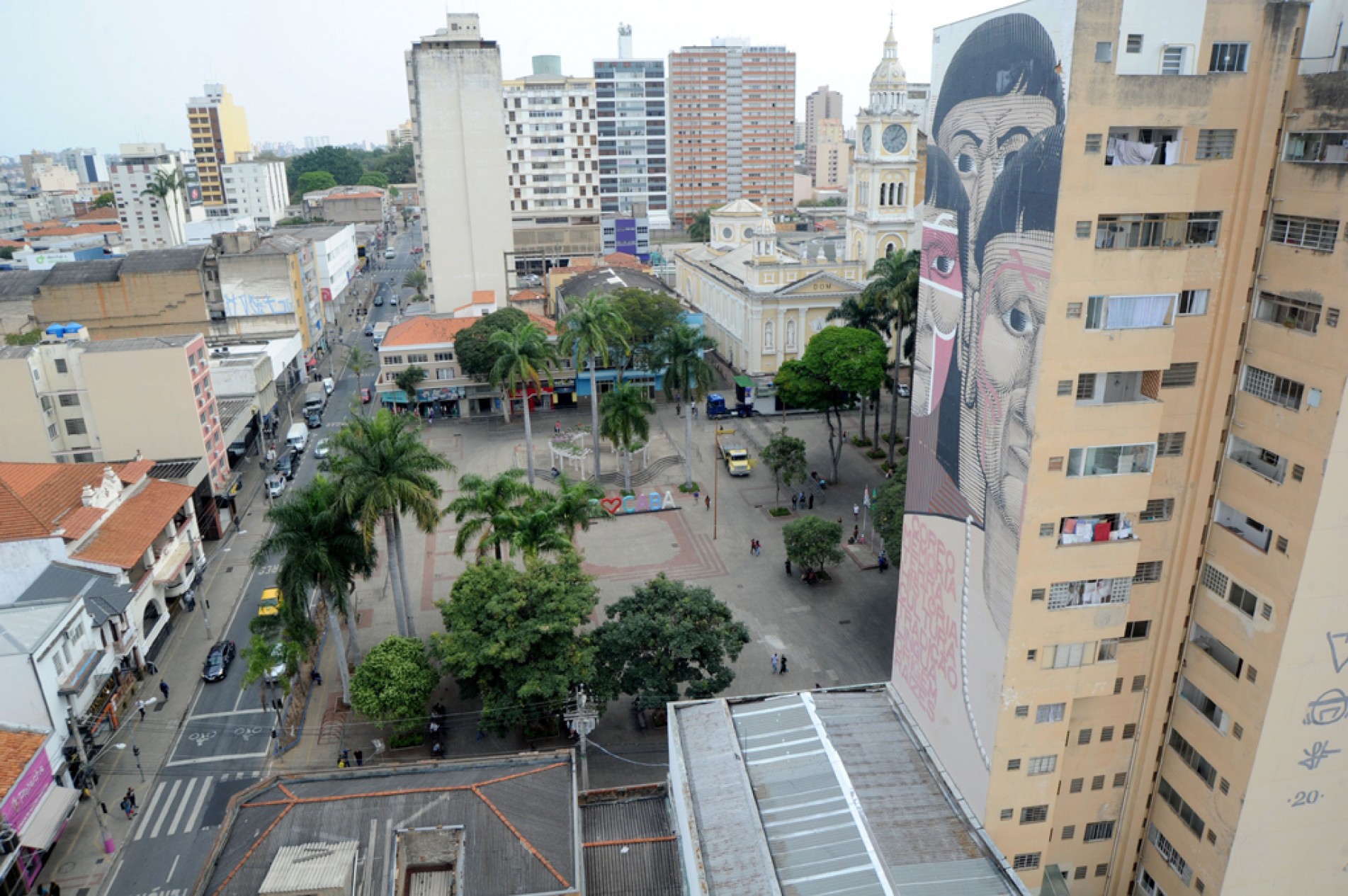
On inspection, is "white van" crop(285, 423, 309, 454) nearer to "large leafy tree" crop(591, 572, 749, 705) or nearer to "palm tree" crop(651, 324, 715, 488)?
"palm tree" crop(651, 324, 715, 488)

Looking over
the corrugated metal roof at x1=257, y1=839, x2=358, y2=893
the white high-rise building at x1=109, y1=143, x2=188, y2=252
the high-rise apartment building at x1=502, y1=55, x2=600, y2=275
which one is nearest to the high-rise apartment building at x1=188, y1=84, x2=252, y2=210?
the white high-rise building at x1=109, y1=143, x2=188, y2=252

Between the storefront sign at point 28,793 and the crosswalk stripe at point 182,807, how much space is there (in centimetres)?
414

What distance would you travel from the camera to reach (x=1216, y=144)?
69.6ft

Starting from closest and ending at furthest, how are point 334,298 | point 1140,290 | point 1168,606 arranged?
point 1140,290, point 1168,606, point 334,298

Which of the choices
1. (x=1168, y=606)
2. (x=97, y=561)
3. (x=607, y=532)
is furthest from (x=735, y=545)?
(x=97, y=561)

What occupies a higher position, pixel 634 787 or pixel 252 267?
pixel 252 267

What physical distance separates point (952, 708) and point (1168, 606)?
7.08 metres

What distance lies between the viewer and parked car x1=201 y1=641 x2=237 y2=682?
39500mm

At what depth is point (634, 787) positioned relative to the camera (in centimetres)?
2917

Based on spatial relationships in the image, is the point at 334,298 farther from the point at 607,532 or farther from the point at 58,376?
the point at 607,532

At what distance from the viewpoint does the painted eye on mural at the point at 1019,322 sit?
72.3ft

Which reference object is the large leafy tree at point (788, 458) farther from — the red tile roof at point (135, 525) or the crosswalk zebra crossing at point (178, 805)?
the red tile roof at point (135, 525)

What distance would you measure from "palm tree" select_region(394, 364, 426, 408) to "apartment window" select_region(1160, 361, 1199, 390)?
196 feet

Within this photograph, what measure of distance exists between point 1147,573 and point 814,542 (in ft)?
68.8
